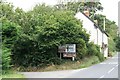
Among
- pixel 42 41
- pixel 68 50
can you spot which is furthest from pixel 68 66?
pixel 42 41

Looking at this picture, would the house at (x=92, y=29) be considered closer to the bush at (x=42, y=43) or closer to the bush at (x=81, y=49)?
the bush at (x=81, y=49)

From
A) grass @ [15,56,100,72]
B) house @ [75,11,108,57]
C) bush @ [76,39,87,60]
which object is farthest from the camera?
house @ [75,11,108,57]

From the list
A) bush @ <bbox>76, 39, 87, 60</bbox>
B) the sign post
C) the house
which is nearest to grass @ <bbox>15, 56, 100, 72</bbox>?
bush @ <bbox>76, 39, 87, 60</bbox>

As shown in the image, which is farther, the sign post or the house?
the house

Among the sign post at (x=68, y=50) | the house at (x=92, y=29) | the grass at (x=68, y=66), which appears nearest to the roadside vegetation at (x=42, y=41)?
the grass at (x=68, y=66)

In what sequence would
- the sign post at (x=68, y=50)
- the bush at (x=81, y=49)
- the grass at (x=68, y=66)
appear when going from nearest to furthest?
1. the grass at (x=68, y=66)
2. the sign post at (x=68, y=50)
3. the bush at (x=81, y=49)

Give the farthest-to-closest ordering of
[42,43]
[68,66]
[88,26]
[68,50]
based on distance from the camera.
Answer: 1. [88,26]
2. [68,50]
3. [68,66]
4. [42,43]

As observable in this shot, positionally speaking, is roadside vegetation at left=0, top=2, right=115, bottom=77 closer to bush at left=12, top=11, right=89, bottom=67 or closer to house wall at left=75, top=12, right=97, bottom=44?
bush at left=12, top=11, right=89, bottom=67

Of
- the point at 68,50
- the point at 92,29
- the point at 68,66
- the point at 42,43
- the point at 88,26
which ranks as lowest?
the point at 68,66

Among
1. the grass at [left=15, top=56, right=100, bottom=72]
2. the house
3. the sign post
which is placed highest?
the house

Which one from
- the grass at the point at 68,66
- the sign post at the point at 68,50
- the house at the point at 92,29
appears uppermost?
the house at the point at 92,29

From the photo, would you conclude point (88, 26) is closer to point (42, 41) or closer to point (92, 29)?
point (92, 29)

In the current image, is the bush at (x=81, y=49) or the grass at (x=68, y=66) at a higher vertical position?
the bush at (x=81, y=49)

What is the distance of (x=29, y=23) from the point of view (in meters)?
31.4
